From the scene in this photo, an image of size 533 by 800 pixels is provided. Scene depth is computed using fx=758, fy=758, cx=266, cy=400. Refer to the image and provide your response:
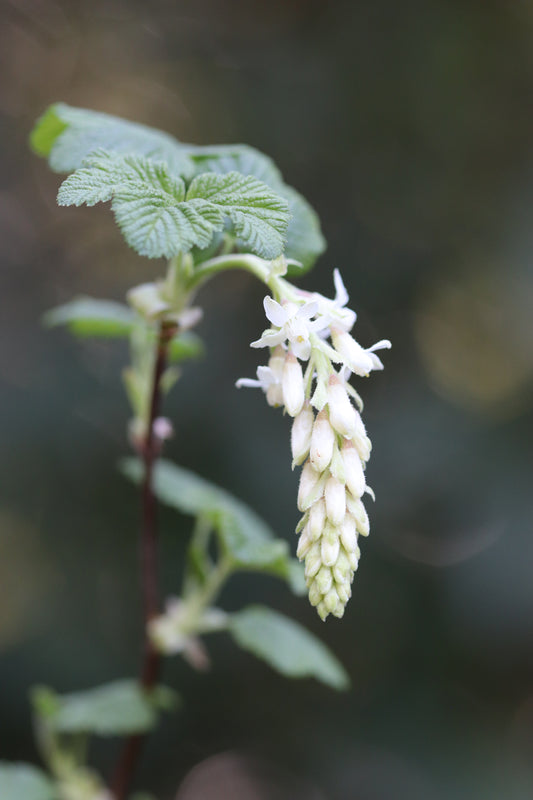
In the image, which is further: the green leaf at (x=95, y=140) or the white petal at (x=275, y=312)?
the green leaf at (x=95, y=140)

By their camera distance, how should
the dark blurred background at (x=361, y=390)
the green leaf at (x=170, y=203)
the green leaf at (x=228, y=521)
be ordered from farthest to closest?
the dark blurred background at (x=361, y=390), the green leaf at (x=228, y=521), the green leaf at (x=170, y=203)

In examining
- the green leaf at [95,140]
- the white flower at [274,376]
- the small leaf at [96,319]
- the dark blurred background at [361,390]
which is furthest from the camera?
the dark blurred background at [361,390]

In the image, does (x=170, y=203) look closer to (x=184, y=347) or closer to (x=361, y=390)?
(x=184, y=347)

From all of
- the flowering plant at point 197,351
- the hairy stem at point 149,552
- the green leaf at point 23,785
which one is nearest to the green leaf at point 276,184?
the flowering plant at point 197,351

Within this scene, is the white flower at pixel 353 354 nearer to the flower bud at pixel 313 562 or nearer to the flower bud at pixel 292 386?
the flower bud at pixel 292 386

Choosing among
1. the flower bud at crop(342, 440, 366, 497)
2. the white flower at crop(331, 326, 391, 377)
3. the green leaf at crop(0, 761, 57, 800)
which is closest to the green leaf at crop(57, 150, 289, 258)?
the white flower at crop(331, 326, 391, 377)

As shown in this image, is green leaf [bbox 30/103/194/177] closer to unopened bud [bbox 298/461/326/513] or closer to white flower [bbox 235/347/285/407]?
white flower [bbox 235/347/285/407]

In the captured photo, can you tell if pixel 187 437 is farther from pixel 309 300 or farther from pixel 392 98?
pixel 309 300

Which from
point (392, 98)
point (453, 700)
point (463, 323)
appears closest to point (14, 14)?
point (392, 98)

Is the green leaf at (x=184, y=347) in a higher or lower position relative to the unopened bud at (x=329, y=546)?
higher

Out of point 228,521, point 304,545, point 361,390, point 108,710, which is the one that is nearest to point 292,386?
point 304,545
